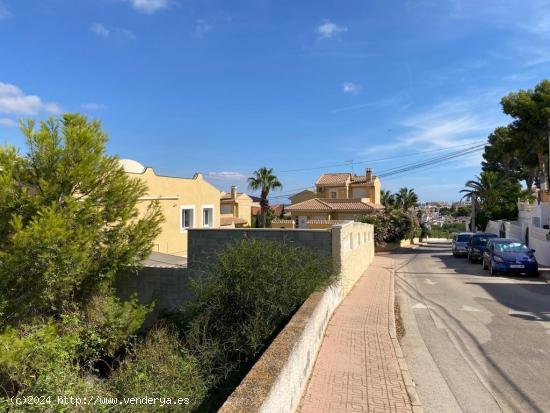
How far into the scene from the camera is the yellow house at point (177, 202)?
1947 cm

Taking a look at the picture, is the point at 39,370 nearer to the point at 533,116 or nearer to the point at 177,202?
the point at 177,202

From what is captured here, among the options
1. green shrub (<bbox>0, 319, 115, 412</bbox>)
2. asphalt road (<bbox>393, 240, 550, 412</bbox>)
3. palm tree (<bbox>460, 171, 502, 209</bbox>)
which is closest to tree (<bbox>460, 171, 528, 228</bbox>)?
palm tree (<bbox>460, 171, 502, 209</bbox>)

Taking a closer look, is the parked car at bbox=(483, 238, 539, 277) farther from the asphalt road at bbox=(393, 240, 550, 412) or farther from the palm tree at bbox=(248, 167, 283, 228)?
the palm tree at bbox=(248, 167, 283, 228)

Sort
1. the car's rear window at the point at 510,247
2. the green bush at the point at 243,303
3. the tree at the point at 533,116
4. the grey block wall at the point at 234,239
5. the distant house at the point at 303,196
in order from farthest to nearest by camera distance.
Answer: the distant house at the point at 303,196 < the tree at the point at 533,116 < the car's rear window at the point at 510,247 < the grey block wall at the point at 234,239 < the green bush at the point at 243,303

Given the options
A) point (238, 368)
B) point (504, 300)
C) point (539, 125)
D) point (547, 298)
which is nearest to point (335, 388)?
point (238, 368)

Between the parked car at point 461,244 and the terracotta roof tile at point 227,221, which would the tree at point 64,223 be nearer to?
the terracotta roof tile at point 227,221

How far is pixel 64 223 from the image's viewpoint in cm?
969

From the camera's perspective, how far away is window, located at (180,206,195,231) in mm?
22086

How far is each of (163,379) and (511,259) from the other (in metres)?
16.5

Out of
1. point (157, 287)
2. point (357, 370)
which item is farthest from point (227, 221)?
point (357, 370)

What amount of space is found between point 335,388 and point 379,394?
565 millimetres

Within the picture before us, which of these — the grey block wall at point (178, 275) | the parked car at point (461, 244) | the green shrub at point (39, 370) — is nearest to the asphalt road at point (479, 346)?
the grey block wall at point (178, 275)

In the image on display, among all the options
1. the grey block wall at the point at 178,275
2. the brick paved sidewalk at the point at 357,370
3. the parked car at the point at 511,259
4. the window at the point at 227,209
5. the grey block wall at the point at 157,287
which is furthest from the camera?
the window at the point at 227,209

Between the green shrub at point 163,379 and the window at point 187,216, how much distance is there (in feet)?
46.8
